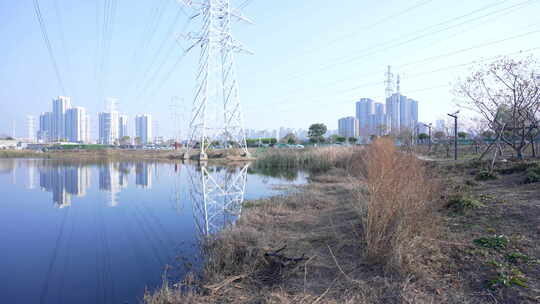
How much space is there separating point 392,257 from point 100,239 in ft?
20.0

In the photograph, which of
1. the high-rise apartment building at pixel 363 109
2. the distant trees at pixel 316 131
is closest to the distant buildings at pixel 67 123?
the distant trees at pixel 316 131

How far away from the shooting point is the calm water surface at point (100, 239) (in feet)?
14.6

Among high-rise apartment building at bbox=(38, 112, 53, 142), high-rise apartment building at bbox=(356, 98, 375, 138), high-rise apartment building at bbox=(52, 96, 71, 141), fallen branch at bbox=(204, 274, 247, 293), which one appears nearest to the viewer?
fallen branch at bbox=(204, 274, 247, 293)

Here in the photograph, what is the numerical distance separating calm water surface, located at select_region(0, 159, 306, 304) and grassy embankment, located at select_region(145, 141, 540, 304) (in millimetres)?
906

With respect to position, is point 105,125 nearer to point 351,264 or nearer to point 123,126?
point 123,126

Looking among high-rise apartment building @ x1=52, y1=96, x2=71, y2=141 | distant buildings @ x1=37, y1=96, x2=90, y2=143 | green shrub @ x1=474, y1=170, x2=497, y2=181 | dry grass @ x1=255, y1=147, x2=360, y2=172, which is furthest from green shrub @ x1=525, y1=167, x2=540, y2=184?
high-rise apartment building @ x1=52, y1=96, x2=71, y2=141

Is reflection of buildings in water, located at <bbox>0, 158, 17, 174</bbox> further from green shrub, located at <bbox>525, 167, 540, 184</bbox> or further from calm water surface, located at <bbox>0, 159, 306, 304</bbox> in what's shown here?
green shrub, located at <bbox>525, 167, 540, 184</bbox>

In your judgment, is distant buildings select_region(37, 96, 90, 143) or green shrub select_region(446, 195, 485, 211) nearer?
green shrub select_region(446, 195, 485, 211)

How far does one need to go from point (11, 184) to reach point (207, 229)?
47.6 feet

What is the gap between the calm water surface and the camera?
14.6 ft

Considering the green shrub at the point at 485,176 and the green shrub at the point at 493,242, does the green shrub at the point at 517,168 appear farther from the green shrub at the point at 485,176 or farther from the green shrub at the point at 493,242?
the green shrub at the point at 493,242

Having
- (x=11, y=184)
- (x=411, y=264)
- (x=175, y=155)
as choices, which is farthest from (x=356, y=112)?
(x=411, y=264)

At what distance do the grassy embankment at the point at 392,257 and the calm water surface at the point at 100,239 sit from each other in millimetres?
906

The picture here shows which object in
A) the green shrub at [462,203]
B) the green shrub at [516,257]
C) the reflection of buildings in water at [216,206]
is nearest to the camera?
the green shrub at [516,257]
